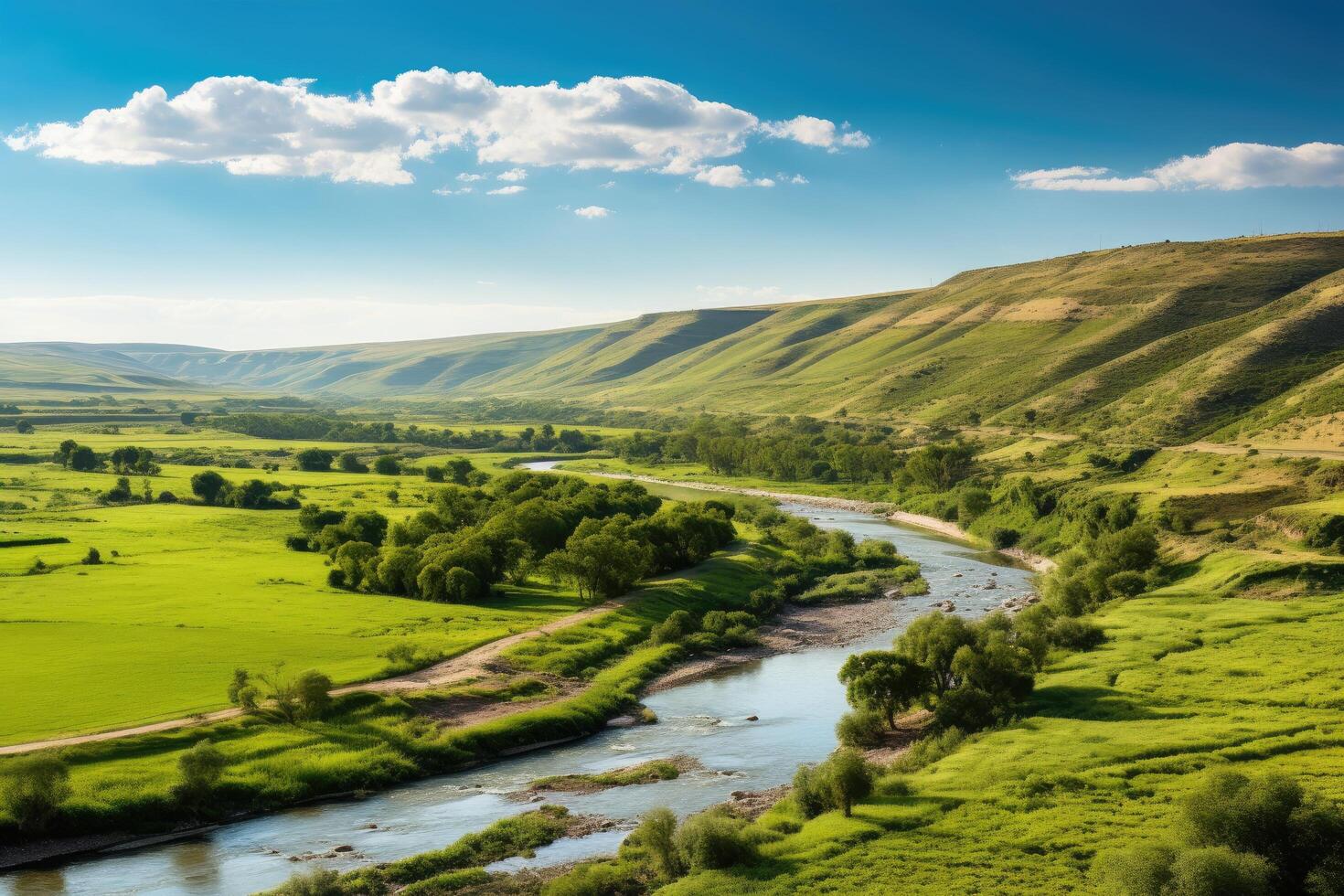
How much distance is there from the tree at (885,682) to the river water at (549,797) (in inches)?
156

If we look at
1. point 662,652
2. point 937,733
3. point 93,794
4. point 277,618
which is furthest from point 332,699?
point 937,733

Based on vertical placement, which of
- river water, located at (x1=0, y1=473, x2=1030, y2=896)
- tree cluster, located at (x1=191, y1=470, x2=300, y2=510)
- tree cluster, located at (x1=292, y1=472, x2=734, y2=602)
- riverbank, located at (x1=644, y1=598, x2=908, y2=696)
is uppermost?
tree cluster, located at (x1=191, y1=470, x2=300, y2=510)

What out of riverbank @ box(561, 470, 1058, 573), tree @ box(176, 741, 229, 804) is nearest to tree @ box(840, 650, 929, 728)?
tree @ box(176, 741, 229, 804)

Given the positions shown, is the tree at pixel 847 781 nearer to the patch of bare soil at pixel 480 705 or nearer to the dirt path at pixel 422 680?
the patch of bare soil at pixel 480 705

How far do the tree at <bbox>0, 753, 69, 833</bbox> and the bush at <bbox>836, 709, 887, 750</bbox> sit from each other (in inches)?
1858

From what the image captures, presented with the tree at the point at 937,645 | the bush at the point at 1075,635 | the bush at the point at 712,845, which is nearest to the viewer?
the bush at the point at 712,845

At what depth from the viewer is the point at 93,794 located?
52.4m

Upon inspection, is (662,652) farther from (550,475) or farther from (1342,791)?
(550,475)

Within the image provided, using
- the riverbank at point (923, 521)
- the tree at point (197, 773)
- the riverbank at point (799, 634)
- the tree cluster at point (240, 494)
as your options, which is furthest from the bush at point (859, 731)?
the tree cluster at point (240, 494)

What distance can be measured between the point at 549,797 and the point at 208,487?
137032 millimetres

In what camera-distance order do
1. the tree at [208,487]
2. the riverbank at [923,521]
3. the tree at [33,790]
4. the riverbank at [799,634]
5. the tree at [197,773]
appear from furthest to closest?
the tree at [208,487]
the riverbank at [923,521]
the riverbank at [799,634]
the tree at [197,773]
the tree at [33,790]

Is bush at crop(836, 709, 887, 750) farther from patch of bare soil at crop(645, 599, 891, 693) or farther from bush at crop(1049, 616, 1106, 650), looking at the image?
bush at crop(1049, 616, 1106, 650)

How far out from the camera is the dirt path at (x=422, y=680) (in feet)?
189

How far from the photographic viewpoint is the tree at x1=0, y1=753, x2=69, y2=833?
4906 cm
